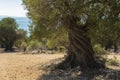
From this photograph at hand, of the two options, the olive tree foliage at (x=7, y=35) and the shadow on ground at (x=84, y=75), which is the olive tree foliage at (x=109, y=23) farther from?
the olive tree foliage at (x=7, y=35)

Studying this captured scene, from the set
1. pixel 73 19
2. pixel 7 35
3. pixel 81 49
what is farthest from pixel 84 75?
pixel 7 35

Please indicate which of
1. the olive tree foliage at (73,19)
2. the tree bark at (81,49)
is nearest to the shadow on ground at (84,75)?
the tree bark at (81,49)

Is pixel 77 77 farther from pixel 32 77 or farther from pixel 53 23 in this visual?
pixel 53 23

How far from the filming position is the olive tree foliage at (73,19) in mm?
13773

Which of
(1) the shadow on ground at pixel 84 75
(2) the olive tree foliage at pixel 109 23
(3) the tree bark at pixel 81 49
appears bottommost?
(1) the shadow on ground at pixel 84 75

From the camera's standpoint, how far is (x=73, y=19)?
51.5 ft

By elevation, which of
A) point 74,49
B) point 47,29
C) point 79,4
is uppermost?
point 79,4

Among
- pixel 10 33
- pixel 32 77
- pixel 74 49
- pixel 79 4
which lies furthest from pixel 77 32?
pixel 10 33

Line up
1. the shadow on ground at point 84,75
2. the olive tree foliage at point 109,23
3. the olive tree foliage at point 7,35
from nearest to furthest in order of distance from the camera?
the olive tree foliage at point 109,23, the shadow on ground at point 84,75, the olive tree foliage at point 7,35

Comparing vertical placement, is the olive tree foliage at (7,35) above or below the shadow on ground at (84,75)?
above

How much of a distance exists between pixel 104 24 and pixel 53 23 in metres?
3.64

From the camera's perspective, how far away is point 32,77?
1510 centimetres

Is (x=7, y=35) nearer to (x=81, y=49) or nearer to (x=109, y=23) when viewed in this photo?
(x=81, y=49)

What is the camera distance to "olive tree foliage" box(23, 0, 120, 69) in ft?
45.2
